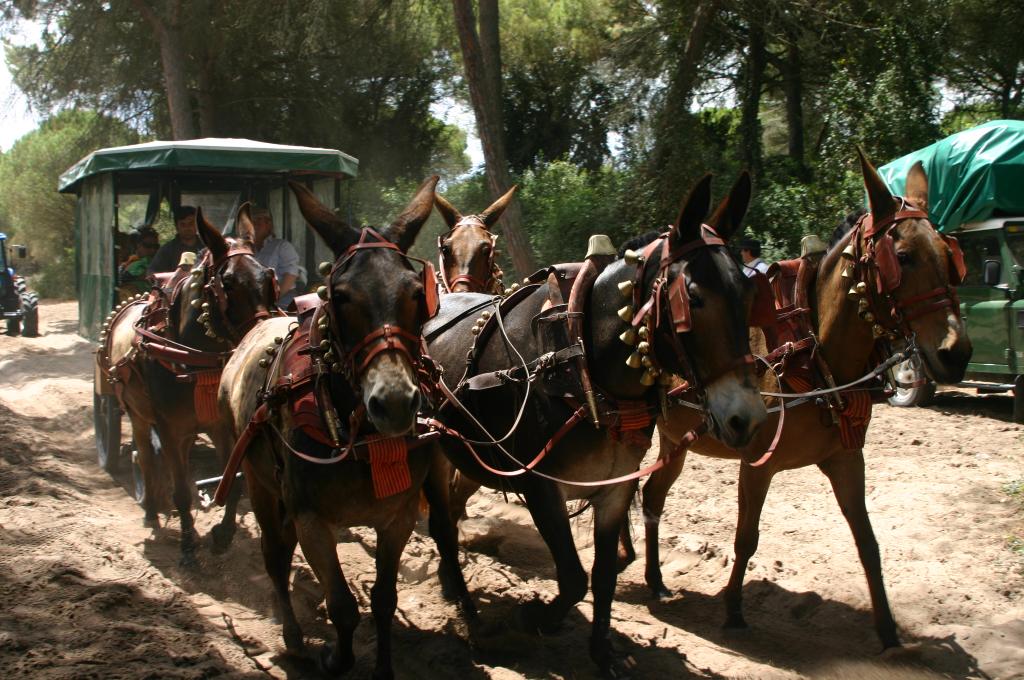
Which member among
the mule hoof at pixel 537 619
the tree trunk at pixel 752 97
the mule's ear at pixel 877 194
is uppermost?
the tree trunk at pixel 752 97

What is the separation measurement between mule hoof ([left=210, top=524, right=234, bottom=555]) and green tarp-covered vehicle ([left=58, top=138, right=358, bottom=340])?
3738 millimetres

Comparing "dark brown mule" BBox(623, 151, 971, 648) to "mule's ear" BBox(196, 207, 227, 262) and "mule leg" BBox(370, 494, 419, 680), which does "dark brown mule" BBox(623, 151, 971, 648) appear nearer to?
"mule leg" BBox(370, 494, 419, 680)

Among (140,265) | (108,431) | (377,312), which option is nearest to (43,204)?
Result: (140,265)

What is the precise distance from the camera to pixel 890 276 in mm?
4383

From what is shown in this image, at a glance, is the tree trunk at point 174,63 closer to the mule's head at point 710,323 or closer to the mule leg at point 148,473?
the mule leg at point 148,473

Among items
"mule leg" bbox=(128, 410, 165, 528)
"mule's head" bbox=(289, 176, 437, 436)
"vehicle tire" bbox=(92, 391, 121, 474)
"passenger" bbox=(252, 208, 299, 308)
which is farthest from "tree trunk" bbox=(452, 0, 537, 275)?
"mule's head" bbox=(289, 176, 437, 436)

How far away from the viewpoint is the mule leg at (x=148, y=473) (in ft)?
23.3

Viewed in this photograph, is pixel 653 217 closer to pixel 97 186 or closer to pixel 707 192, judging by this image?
pixel 97 186

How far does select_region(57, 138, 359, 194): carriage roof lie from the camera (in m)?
8.88

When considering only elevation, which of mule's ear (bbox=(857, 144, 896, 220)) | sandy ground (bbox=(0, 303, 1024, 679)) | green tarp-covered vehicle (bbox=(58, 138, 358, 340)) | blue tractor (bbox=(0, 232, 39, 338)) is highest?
green tarp-covered vehicle (bbox=(58, 138, 358, 340))

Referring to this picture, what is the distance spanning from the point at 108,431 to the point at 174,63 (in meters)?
10.2

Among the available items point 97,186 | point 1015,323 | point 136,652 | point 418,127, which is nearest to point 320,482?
point 136,652

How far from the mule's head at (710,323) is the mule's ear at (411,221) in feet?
3.36

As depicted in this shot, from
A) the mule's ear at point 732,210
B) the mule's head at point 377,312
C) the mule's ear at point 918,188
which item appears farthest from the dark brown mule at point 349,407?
the mule's ear at point 918,188
